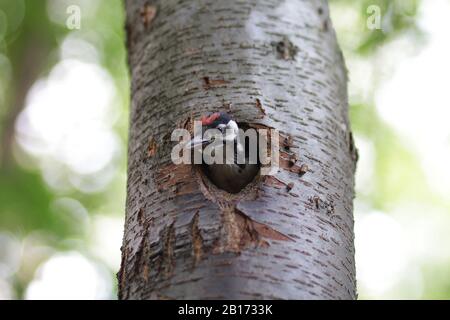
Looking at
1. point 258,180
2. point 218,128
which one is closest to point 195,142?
point 218,128

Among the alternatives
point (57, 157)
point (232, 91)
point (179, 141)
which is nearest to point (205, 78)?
point (232, 91)

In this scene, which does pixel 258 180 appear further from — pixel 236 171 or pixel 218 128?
pixel 218 128

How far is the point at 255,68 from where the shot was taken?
2.46 metres

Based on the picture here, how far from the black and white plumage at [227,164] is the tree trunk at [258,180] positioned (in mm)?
63

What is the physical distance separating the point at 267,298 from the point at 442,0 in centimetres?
330

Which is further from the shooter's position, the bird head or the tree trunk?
the bird head

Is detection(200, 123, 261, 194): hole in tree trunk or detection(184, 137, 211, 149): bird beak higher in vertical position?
detection(184, 137, 211, 149): bird beak

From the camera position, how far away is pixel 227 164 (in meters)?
2.33

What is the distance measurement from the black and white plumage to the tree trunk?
0.21ft

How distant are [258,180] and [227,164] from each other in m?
0.17

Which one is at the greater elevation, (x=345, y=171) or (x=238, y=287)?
(x=345, y=171)

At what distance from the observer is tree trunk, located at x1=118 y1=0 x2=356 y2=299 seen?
6.44ft
